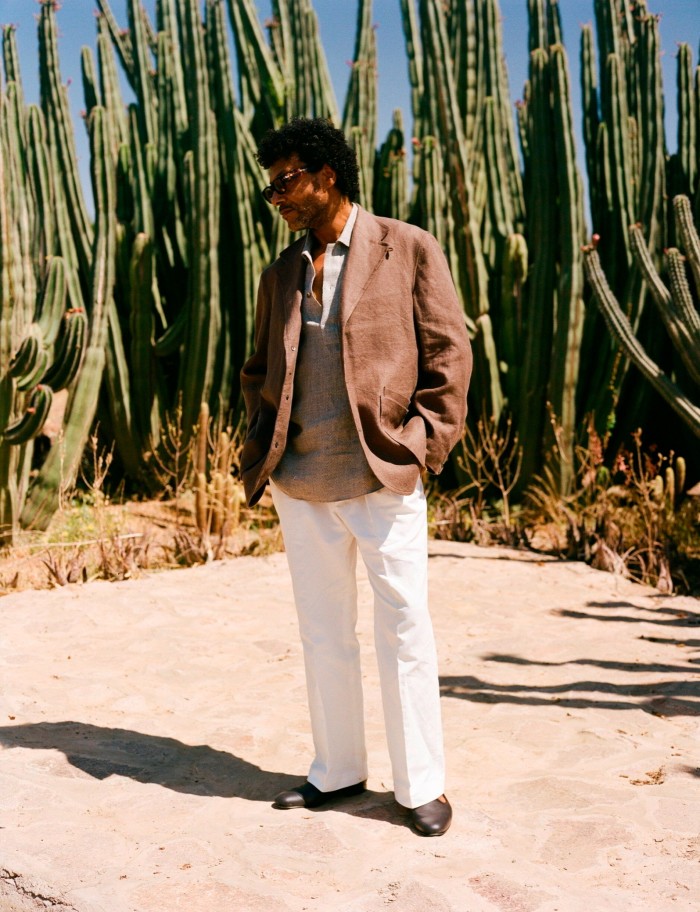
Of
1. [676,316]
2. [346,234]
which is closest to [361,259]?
[346,234]

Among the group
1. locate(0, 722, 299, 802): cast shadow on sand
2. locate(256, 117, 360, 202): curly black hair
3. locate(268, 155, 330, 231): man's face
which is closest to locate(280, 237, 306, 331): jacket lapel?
locate(268, 155, 330, 231): man's face

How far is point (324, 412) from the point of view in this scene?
296 centimetres

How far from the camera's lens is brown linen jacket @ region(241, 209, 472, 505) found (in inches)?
113

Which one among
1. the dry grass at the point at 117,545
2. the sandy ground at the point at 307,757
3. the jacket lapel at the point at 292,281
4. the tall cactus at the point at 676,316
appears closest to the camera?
the sandy ground at the point at 307,757

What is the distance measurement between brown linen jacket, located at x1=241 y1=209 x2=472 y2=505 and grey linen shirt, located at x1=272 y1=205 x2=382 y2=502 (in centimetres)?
4

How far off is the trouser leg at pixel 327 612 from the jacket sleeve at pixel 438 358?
0.37m

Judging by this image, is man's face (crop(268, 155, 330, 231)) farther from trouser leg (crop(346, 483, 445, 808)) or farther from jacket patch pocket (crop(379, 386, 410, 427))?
trouser leg (crop(346, 483, 445, 808))

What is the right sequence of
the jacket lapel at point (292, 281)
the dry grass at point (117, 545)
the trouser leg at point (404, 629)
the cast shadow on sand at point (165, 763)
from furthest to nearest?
the dry grass at point (117, 545) < the cast shadow on sand at point (165, 763) < the jacket lapel at point (292, 281) < the trouser leg at point (404, 629)

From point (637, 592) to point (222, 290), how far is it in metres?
4.60

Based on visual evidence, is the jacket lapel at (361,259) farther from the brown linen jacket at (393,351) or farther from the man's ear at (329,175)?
the man's ear at (329,175)

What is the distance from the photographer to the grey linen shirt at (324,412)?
9.53 ft

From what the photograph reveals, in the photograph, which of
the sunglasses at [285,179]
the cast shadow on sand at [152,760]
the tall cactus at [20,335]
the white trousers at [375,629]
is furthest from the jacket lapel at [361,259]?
the tall cactus at [20,335]

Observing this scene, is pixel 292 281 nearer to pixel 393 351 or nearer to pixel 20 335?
pixel 393 351

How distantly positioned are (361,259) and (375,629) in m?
1.08
